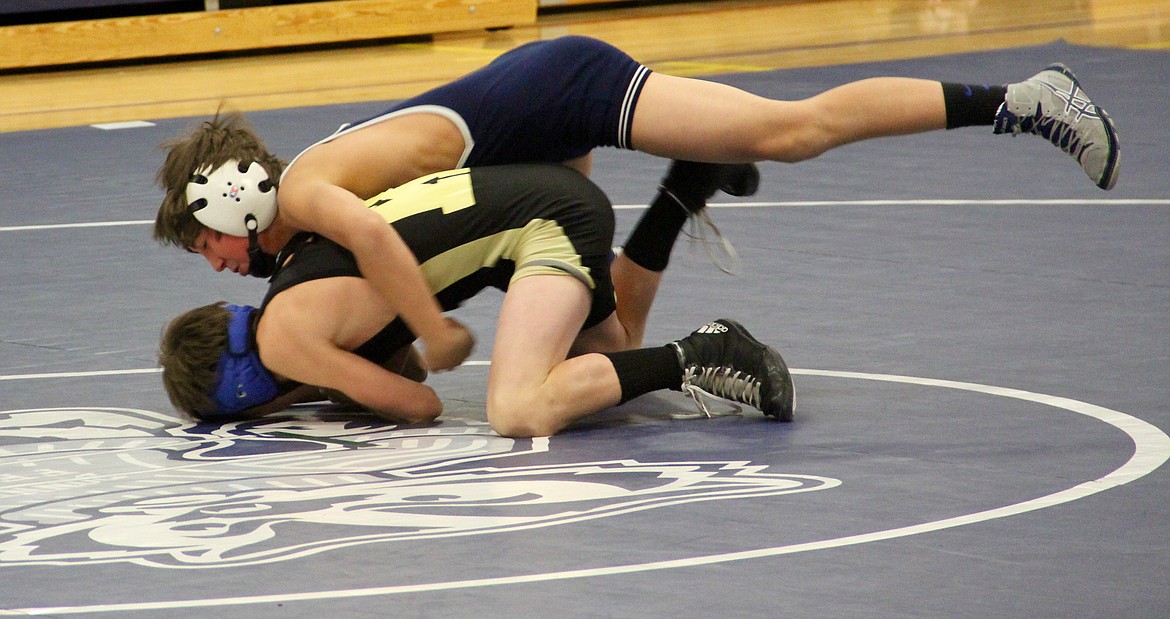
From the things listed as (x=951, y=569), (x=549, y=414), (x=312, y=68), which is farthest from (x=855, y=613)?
(x=312, y=68)

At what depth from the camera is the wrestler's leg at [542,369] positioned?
3.17m

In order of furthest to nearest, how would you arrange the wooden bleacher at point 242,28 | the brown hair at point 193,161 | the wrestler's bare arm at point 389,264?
the wooden bleacher at point 242,28, the brown hair at point 193,161, the wrestler's bare arm at point 389,264

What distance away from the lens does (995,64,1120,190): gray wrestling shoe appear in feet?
10.9

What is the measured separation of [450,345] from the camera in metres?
3.12

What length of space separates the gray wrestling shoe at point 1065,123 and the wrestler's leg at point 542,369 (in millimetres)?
920

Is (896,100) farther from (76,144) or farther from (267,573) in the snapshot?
(76,144)

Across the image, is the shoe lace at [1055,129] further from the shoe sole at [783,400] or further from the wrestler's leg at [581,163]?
the wrestler's leg at [581,163]

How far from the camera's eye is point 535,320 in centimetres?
320

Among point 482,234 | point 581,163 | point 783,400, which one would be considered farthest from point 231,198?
point 783,400

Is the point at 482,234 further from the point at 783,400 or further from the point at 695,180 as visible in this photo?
the point at 783,400

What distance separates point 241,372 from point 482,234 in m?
0.54

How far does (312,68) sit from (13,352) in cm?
569

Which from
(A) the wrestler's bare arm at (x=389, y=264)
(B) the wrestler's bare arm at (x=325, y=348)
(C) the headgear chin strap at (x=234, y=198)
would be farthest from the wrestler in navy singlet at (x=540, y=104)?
(B) the wrestler's bare arm at (x=325, y=348)

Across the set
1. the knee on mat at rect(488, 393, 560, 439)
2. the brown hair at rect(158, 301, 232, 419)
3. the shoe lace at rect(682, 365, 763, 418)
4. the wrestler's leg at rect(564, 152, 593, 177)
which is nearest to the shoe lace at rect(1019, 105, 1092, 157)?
the shoe lace at rect(682, 365, 763, 418)
